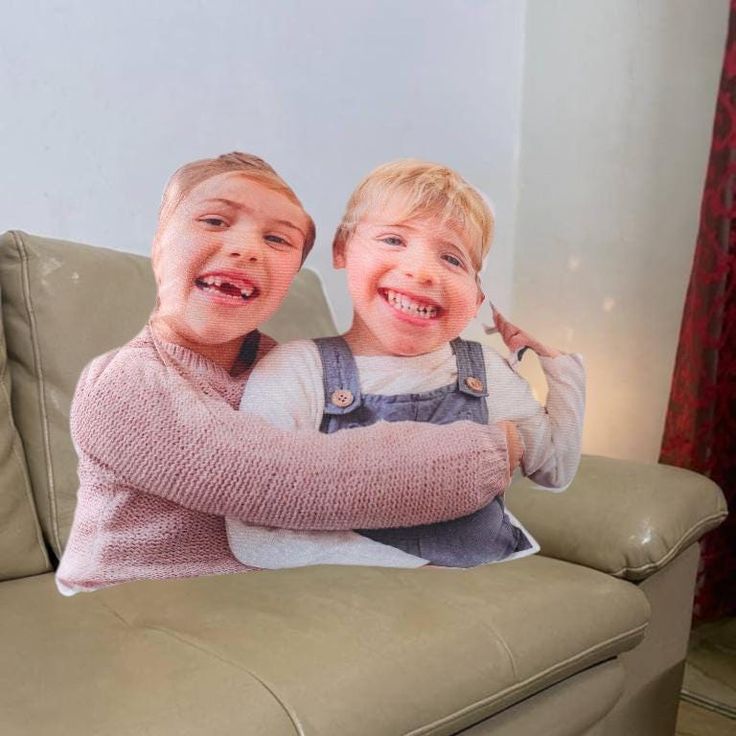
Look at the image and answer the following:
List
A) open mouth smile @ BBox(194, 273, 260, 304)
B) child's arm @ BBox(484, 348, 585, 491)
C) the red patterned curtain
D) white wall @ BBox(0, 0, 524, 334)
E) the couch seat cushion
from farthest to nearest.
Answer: the red patterned curtain, white wall @ BBox(0, 0, 524, 334), child's arm @ BBox(484, 348, 585, 491), open mouth smile @ BBox(194, 273, 260, 304), the couch seat cushion

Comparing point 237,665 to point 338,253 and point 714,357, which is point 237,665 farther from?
point 714,357

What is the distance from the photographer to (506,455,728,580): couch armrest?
111cm

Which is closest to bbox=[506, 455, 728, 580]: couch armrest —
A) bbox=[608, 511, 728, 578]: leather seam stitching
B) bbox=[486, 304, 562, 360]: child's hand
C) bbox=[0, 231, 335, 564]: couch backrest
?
bbox=[608, 511, 728, 578]: leather seam stitching

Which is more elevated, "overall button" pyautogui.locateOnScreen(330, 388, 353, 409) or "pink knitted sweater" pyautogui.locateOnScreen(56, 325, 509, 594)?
"overall button" pyautogui.locateOnScreen(330, 388, 353, 409)

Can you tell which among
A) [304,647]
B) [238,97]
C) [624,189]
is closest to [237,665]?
[304,647]

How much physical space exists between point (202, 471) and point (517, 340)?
0.38 metres

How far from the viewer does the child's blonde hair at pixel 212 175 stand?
2.67 ft

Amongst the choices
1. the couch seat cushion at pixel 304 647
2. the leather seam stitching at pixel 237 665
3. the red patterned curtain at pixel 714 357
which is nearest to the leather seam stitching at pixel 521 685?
the couch seat cushion at pixel 304 647

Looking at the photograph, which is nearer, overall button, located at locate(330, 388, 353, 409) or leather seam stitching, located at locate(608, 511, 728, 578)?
overall button, located at locate(330, 388, 353, 409)

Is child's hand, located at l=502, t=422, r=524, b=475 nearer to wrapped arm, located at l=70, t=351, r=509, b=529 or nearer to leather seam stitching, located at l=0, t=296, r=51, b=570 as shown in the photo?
wrapped arm, located at l=70, t=351, r=509, b=529

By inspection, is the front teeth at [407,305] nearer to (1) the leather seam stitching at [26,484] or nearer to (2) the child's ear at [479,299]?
(2) the child's ear at [479,299]

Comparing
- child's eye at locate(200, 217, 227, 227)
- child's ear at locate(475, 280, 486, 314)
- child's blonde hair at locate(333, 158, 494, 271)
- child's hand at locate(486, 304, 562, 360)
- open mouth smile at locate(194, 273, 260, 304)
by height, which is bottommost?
child's hand at locate(486, 304, 562, 360)

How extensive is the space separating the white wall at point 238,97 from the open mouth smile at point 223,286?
Answer: 1.32ft

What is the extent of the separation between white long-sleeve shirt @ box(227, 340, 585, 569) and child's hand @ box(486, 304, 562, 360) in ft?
0.05
